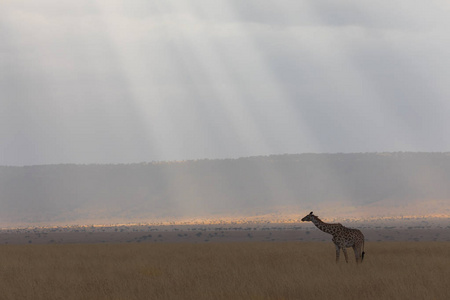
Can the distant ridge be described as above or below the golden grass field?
above

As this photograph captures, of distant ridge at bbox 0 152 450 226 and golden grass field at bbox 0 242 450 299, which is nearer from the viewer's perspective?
golden grass field at bbox 0 242 450 299

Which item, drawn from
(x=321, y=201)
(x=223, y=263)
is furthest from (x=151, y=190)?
(x=223, y=263)

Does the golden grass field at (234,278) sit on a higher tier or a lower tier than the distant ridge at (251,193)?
lower

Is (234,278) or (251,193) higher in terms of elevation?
(251,193)

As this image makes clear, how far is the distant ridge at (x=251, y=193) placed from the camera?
159125mm

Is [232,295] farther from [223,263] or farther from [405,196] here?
[405,196]

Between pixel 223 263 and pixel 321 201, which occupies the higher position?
pixel 321 201

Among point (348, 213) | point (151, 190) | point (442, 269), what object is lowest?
point (442, 269)

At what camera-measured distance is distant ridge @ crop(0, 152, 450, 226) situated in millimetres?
159125

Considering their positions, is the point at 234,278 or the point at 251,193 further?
the point at 251,193

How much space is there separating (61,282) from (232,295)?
233 inches

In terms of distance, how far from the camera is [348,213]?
148 meters

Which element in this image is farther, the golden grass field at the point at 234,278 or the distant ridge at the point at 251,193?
the distant ridge at the point at 251,193

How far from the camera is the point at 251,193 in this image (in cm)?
17862
